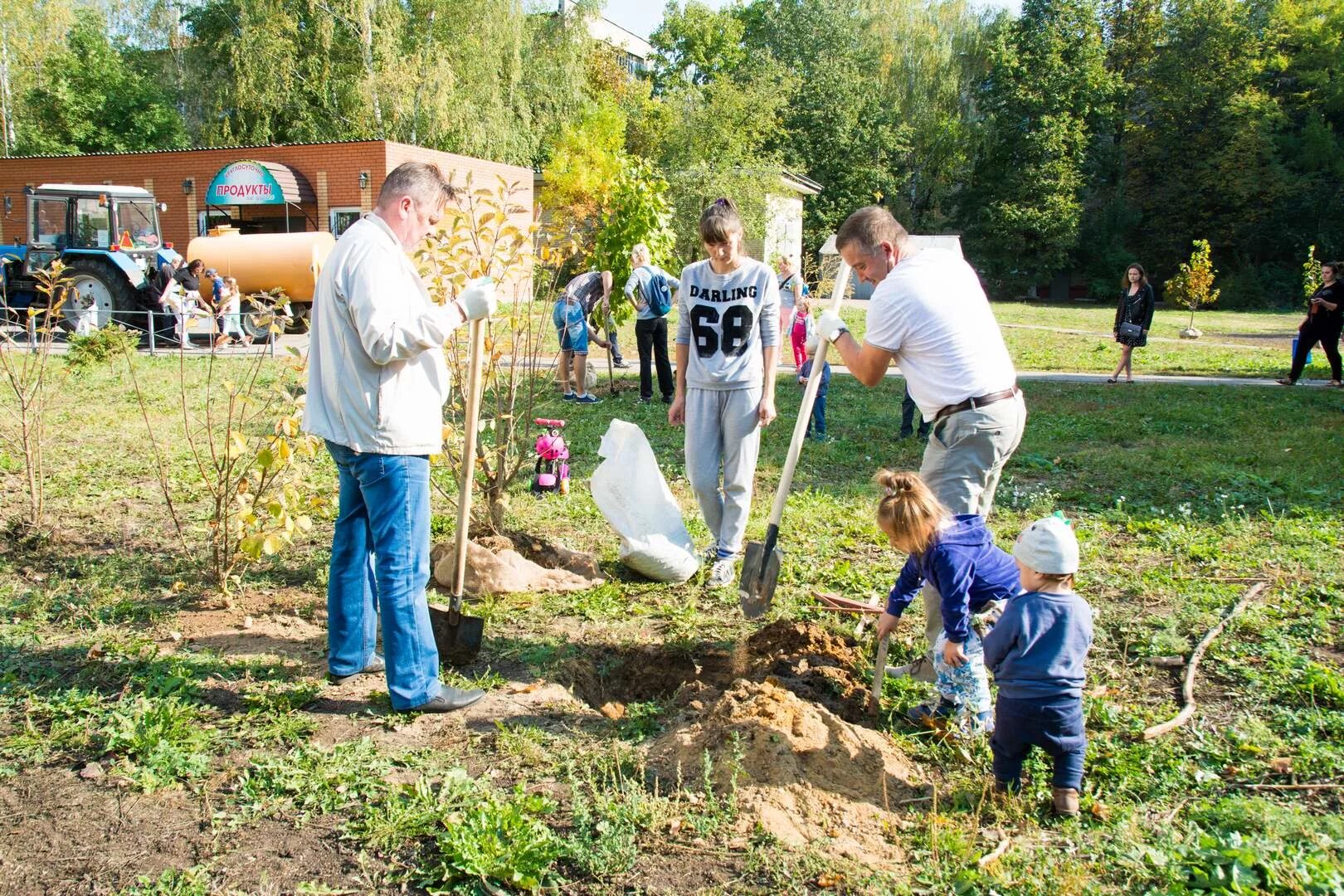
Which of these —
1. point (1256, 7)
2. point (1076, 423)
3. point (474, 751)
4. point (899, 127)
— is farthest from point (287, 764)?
point (1256, 7)

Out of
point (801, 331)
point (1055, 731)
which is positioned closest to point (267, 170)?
point (801, 331)

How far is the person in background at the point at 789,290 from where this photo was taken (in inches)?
411

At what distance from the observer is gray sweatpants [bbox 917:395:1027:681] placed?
3473 millimetres

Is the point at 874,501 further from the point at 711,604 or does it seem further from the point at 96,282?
the point at 96,282

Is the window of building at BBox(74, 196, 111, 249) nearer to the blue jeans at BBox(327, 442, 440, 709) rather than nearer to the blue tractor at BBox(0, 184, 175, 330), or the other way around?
the blue tractor at BBox(0, 184, 175, 330)

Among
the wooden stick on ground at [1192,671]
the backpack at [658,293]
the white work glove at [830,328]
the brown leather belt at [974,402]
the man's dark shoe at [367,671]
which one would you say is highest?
the backpack at [658,293]

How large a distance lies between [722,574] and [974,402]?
6.01ft

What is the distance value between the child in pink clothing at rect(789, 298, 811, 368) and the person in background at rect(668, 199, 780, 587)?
511cm

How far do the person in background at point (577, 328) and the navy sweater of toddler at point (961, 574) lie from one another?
719 cm

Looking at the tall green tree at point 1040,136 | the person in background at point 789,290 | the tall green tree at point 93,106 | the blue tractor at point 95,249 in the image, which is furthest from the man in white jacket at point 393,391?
the tall green tree at point 1040,136

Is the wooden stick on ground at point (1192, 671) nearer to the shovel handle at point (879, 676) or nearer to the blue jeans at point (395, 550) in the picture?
the shovel handle at point (879, 676)

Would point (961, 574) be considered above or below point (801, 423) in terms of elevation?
below

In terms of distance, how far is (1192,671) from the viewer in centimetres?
375

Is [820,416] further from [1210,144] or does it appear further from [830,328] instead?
[1210,144]
